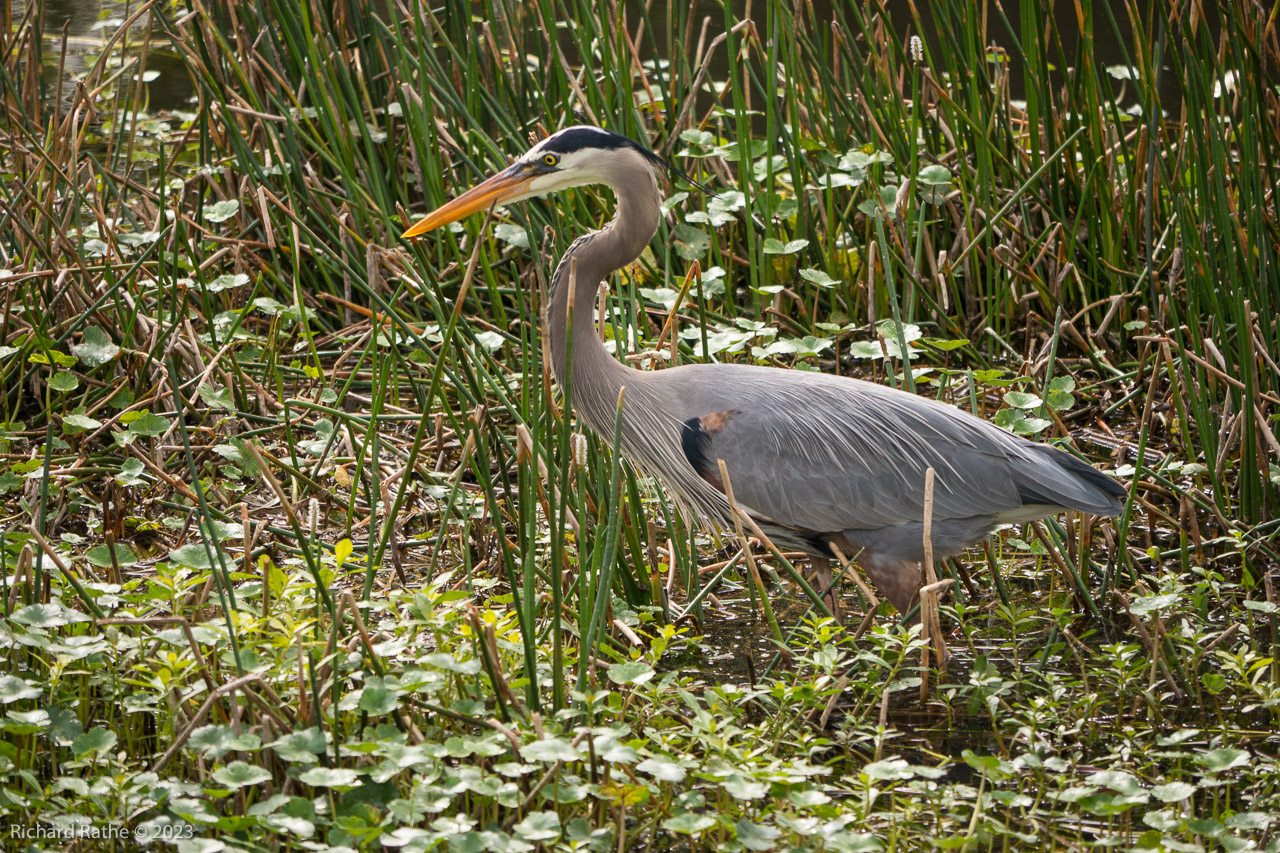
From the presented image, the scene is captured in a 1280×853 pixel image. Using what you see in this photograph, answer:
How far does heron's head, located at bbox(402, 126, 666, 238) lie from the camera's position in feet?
12.2

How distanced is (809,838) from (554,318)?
1.75 m

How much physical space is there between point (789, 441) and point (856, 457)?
0.19 meters

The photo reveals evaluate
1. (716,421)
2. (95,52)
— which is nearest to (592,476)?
(716,421)

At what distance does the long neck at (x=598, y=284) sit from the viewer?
3.65 m

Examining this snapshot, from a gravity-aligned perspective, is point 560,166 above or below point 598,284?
above

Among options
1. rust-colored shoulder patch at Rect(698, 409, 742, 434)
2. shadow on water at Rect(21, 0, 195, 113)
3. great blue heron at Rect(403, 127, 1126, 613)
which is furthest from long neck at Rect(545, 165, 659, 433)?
shadow on water at Rect(21, 0, 195, 113)

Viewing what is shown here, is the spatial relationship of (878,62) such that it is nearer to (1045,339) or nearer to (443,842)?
(1045,339)

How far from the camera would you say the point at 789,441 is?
3.63m

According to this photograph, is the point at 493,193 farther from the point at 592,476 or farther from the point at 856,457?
the point at 856,457

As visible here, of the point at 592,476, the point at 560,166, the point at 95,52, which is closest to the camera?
the point at 592,476

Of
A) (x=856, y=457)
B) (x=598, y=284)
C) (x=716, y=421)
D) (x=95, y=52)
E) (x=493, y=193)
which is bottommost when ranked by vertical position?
(x=856, y=457)

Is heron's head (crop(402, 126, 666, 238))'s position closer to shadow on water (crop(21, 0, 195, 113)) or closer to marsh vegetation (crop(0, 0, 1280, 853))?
marsh vegetation (crop(0, 0, 1280, 853))

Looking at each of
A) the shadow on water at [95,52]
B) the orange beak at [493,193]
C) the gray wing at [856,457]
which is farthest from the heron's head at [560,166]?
the shadow on water at [95,52]

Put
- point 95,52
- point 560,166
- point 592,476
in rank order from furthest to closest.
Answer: point 95,52
point 560,166
point 592,476
